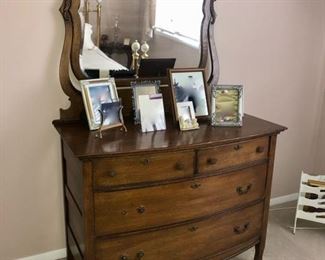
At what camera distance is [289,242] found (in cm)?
260

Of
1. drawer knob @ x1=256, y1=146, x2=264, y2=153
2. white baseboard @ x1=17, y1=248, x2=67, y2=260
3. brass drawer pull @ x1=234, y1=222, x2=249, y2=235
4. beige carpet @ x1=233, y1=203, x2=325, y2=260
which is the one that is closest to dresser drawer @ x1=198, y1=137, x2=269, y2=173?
drawer knob @ x1=256, y1=146, x2=264, y2=153

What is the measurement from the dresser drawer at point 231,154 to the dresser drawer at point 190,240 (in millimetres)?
296

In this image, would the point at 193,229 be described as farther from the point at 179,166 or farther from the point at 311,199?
the point at 311,199

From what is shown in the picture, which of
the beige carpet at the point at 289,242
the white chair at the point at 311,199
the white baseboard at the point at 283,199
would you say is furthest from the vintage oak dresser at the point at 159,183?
the white baseboard at the point at 283,199

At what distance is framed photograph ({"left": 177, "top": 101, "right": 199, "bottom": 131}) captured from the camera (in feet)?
6.47

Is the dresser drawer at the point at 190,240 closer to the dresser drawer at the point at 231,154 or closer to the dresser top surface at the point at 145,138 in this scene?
the dresser drawer at the point at 231,154

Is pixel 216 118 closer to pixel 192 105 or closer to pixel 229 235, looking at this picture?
pixel 192 105

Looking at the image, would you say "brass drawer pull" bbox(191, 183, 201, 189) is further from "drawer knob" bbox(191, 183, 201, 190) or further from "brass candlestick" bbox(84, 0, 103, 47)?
"brass candlestick" bbox(84, 0, 103, 47)

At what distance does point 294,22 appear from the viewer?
270cm

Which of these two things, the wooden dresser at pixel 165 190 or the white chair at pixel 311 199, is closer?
the wooden dresser at pixel 165 190

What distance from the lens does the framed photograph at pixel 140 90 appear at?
2008 millimetres

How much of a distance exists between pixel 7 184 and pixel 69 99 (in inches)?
22.4

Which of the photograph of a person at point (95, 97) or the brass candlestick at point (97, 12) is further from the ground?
the brass candlestick at point (97, 12)

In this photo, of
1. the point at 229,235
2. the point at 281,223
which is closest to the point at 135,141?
the point at 229,235
